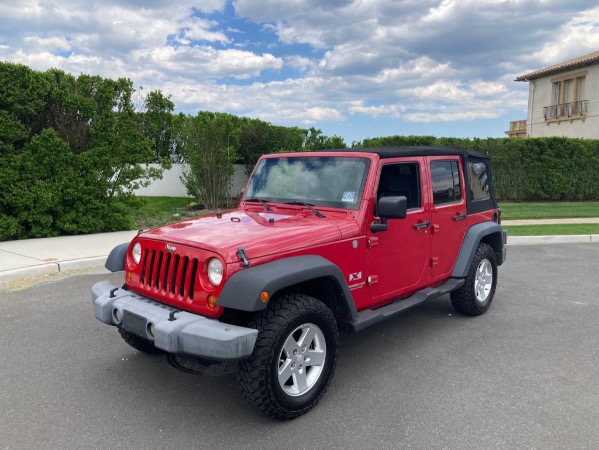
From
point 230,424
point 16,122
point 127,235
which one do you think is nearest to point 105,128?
point 16,122

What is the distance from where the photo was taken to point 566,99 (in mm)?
28406

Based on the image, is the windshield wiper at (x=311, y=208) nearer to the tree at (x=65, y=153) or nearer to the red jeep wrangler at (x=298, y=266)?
the red jeep wrangler at (x=298, y=266)

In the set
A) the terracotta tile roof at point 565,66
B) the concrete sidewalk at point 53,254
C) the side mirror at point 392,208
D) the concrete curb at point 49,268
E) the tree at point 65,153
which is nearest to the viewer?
the side mirror at point 392,208

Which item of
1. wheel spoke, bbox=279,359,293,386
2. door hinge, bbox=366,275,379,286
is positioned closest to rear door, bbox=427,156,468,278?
door hinge, bbox=366,275,379,286

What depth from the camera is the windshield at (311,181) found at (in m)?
4.12

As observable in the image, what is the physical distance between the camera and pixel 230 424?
3250mm

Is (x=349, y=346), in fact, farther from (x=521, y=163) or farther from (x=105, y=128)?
(x=521, y=163)

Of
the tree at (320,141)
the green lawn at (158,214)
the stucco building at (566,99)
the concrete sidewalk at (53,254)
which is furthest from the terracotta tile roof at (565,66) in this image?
the concrete sidewalk at (53,254)

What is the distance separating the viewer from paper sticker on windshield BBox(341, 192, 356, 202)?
4039mm

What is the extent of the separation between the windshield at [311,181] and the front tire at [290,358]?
42.4 inches

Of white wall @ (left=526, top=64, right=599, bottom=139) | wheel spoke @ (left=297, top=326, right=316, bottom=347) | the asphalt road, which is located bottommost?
the asphalt road

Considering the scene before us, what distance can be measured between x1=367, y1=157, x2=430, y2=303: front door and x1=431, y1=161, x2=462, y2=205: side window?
0.21 meters

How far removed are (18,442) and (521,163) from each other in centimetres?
1878

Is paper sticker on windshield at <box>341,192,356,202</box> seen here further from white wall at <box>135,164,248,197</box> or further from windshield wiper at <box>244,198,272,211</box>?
white wall at <box>135,164,248,197</box>
